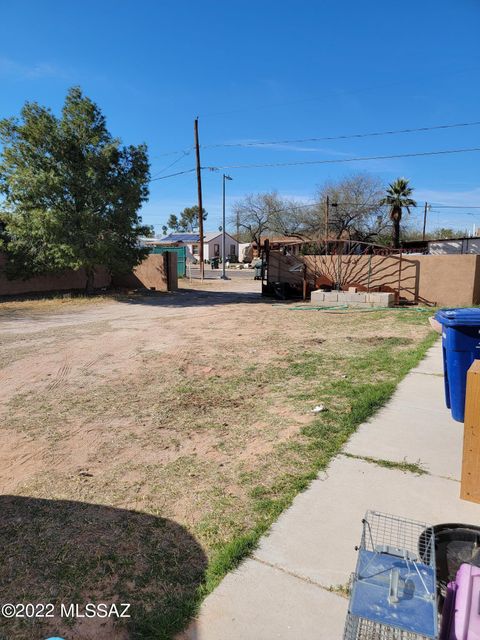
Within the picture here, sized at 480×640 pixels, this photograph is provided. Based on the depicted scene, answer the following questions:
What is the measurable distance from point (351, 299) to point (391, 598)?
47.4ft

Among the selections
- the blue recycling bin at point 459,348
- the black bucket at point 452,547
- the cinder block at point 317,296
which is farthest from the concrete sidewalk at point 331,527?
the cinder block at point 317,296

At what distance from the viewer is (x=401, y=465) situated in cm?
338

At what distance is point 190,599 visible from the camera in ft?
6.98

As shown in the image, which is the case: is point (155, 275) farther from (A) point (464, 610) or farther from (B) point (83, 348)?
(A) point (464, 610)

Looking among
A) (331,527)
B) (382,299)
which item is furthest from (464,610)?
(382,299)

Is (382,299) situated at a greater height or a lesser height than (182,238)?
lesser

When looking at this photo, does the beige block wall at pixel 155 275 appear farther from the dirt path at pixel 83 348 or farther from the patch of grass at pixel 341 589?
the patch of grass at pixel 341 589

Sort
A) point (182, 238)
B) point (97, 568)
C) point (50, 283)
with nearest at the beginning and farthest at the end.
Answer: point (97, 568) < point (50, 283) < point (182, 238)

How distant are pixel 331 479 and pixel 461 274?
44.0 feet

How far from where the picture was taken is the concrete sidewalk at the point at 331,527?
1.97 metres

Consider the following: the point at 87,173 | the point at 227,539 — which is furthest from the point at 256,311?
the point at 227,539

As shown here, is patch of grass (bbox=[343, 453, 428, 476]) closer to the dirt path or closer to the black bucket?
the black bucket

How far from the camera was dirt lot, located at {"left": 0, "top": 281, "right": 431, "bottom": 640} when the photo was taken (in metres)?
2.29

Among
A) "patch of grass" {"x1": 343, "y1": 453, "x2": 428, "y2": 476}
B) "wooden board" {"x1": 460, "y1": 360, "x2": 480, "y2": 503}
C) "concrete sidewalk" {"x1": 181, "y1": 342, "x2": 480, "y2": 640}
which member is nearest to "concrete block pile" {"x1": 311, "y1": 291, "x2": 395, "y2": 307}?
"concrete sidewalk" {"x1": 181, "y1": 342, "x2": 480, "y2": 640}
